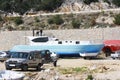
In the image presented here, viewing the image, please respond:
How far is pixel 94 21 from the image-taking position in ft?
220

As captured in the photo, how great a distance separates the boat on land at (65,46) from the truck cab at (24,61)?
1298 cm

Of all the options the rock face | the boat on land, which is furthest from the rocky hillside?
the rock face

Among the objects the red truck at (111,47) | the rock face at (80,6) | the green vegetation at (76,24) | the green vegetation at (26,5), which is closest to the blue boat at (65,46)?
the red truck at (111,47)

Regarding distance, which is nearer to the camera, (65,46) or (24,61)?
(24,61)

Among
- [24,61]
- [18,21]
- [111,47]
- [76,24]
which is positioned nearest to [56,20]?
[76,24]

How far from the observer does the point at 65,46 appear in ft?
163

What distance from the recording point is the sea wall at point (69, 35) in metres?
52.9

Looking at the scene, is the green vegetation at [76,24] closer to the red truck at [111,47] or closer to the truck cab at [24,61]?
the red truck at [111,47]

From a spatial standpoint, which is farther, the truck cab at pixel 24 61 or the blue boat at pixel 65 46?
the blue boat at pixel 65 46

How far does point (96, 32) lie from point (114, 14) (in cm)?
1645

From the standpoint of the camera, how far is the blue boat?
4750 centimetres

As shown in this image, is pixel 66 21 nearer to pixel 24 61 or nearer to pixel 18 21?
pixel 18 21

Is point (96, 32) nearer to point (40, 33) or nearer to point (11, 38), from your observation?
point (40, 33)

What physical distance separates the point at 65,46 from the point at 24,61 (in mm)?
16646
